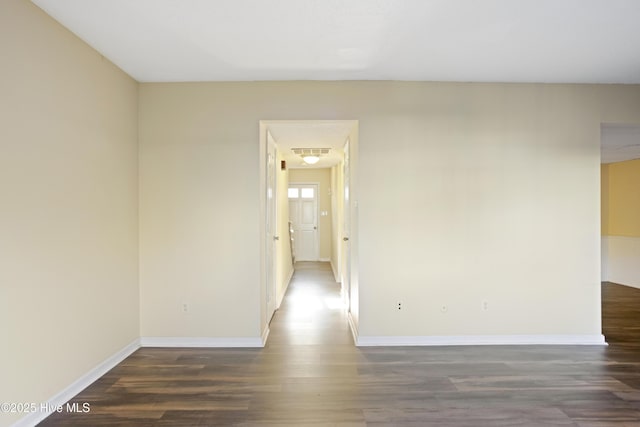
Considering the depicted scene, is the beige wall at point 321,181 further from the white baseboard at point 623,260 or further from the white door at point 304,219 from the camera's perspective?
the white baseboard at point 623,260

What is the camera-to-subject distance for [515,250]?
3.53 metres

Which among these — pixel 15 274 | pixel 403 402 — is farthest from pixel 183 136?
pixel 403 402

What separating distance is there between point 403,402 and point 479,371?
0.90 m

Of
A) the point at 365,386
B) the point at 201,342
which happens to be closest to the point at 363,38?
the point at 365,386

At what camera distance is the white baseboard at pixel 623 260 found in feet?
20.4

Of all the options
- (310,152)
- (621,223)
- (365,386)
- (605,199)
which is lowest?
(365,386)

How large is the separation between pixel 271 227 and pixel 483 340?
8.79 ft

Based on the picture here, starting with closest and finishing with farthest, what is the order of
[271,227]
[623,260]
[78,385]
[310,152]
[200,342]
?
[78,385]
[200,342]
[271,227]
[310,152]
[623,260]

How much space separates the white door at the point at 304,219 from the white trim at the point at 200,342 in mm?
6112

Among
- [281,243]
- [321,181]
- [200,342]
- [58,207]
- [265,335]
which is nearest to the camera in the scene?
[58,207]

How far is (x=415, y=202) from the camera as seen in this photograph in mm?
3514

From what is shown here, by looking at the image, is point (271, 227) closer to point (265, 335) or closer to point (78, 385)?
point (265, 335)

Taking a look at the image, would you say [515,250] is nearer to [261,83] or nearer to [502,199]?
[502,199]

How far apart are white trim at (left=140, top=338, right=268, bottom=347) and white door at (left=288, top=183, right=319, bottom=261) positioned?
6112mm
